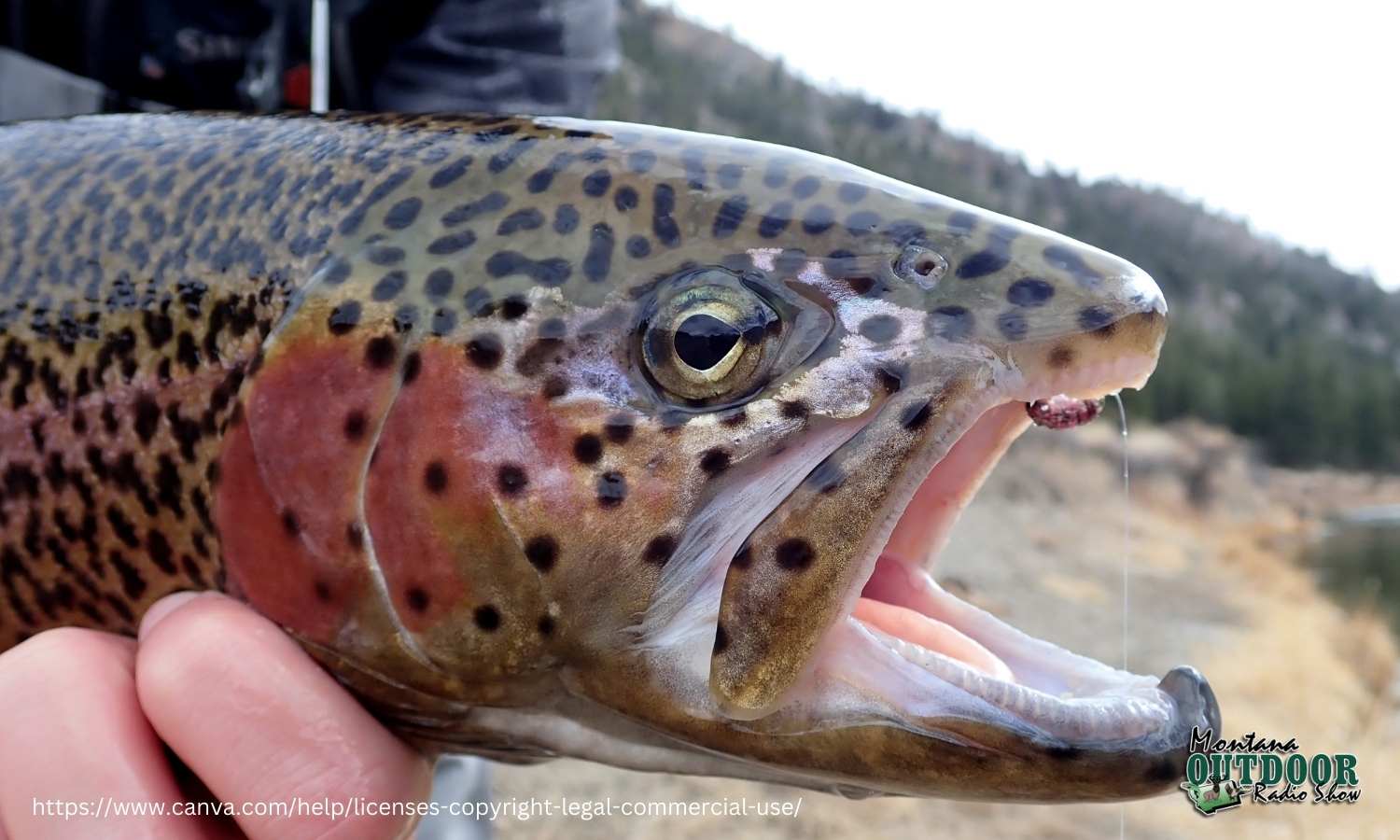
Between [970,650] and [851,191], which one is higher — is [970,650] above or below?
below

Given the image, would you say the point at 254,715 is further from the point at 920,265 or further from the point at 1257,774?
the point at 1257,774

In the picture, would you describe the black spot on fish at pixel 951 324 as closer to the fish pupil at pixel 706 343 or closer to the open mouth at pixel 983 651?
the open mouth at pixel 983 651

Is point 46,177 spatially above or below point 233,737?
Answer: above

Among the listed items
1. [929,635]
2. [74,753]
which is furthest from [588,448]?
[74,753]

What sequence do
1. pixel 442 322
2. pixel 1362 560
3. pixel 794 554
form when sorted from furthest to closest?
pixel 1362 560
pixel 442 322
pixel 794 554

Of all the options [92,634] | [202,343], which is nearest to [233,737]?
[92,634]

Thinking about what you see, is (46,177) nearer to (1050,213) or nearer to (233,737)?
(233,737)

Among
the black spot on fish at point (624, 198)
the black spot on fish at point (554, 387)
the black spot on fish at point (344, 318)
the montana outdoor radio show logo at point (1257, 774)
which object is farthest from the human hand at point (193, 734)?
the montana outdoor radio show logo at point (1257, 774)
